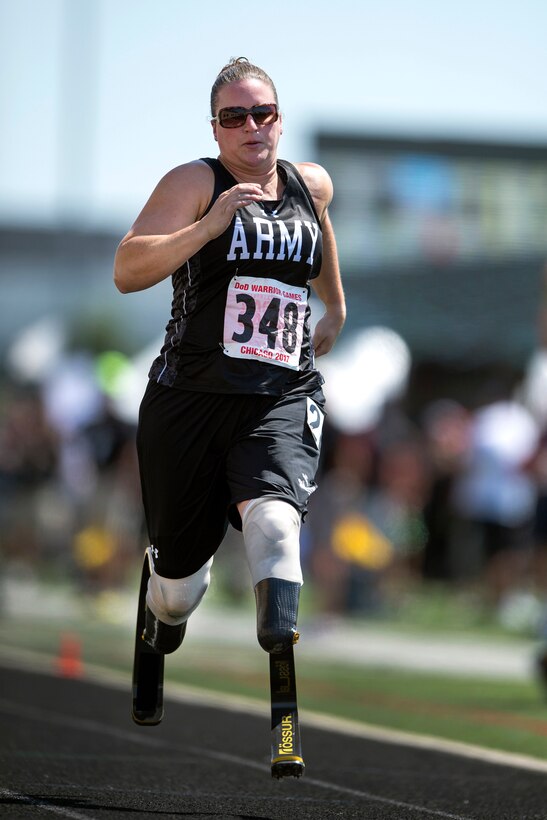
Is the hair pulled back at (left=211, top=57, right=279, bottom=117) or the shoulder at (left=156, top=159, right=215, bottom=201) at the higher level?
the hair pulled back at (left=211, top=57, right=279, bottom=117)

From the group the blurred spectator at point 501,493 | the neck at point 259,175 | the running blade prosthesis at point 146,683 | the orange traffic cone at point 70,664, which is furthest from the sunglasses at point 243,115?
the blurred spectator at point 501,493

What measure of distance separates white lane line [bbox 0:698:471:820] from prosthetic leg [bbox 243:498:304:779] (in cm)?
76

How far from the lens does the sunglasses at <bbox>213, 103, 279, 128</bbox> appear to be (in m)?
5.91

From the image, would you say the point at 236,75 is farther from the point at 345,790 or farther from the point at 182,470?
A: the point at 345,790

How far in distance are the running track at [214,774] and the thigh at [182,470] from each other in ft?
3.07

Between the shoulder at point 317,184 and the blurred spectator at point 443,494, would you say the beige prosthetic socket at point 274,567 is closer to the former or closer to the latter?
the shoulder at point 317,184

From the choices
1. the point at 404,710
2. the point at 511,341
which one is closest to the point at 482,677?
the point at 404,710

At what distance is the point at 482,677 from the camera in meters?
11.6

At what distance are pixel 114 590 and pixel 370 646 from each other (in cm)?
462

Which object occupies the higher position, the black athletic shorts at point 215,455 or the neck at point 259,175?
the neck at point 259,175

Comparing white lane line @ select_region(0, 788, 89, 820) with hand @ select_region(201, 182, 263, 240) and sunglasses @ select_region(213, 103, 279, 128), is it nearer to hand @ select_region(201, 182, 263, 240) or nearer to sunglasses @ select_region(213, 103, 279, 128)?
hand @ select_region(201, 182, 263, 240)

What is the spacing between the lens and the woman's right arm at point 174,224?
563 cm

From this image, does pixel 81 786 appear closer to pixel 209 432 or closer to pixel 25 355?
pixel 209 432

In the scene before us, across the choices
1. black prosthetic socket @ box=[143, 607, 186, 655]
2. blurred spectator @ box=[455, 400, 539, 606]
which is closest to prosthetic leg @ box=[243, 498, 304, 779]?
black prosthetic socket @ box=[143, 607, 186, 655]
